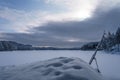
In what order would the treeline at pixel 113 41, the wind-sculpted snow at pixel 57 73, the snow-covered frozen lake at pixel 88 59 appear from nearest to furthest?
the wind-sculpted snow at pixel 57 73 → the snow-covered frozen lake at pixel 88 59 → the treeline at pixel 113 41

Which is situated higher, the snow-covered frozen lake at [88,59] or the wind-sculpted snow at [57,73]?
the wind-sculpted snow at [57,73]

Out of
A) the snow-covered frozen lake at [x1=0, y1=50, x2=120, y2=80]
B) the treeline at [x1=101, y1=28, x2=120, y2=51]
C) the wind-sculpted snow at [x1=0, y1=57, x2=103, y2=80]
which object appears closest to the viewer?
the wind-sculpted snow at [x1=0, y1=57, x2=103, y2=80]

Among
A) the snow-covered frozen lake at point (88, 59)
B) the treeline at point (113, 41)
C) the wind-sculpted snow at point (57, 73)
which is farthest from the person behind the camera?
the treeline at point (113, 41)

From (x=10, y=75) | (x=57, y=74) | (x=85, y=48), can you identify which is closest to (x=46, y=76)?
(x=57, y=74)

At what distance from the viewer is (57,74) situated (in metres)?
4.30

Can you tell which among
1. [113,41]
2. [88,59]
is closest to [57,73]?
[88,59]

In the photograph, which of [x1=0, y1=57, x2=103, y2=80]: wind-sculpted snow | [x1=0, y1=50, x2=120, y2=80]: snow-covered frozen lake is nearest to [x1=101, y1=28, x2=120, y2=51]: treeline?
[x1=0, y1=50, x2=120, y2=80]: snow-covered frozen lake

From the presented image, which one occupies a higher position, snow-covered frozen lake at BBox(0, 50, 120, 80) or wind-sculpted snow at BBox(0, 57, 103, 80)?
wind-sculpted snow at BBox(0, 57, 103, 80)

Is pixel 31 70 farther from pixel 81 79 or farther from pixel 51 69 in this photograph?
pixel 81 79

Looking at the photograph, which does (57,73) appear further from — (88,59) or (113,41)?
(113,41)

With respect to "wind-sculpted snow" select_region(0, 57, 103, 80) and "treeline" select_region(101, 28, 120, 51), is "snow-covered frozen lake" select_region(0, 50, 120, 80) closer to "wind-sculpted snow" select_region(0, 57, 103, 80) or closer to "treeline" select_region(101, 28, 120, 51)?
"wind-sculpted snow" select_region(0, 57, 103, 80)

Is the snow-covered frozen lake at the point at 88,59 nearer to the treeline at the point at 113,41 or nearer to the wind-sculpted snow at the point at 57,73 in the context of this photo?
the wind-sculpted snow at the point at 57,73

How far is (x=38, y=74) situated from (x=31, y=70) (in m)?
0.52

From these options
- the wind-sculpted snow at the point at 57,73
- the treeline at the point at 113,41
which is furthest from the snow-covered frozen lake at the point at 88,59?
the treeline at the point at 113,41
